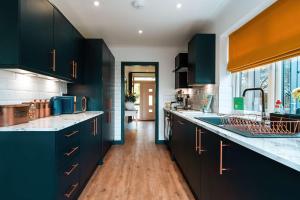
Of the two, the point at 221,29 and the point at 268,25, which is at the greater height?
the point at 221,29

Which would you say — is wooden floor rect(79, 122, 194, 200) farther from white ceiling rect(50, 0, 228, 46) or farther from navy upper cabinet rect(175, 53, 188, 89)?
white ceiling rect(50, 0, 228, 46)

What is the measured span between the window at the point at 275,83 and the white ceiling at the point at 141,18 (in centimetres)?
113

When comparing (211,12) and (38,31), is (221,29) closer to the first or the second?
(211,12)

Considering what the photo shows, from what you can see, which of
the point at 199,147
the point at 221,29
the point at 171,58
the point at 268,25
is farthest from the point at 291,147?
the point at 171,58

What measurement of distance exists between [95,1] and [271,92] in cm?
248

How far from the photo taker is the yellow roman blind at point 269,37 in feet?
5.59

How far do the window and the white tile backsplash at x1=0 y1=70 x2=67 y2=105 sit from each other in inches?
106

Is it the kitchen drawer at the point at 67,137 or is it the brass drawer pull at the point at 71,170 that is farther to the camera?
the brass drawer pull at the point at 71,170

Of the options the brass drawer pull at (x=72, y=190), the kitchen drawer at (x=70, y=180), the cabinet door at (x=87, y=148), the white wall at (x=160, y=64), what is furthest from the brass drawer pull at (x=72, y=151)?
the white wall at (x=160, y=64)

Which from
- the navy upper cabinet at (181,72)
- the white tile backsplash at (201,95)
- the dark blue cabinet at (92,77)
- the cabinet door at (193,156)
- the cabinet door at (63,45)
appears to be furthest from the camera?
the navy upper cabinet at (181,72)

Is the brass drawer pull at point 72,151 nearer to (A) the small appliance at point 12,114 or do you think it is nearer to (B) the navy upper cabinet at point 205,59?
(A) the small appliance at point 12,114

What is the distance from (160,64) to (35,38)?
3.52 meters

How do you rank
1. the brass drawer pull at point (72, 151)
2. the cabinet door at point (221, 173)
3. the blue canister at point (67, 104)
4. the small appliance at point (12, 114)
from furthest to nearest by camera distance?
the blue canister at point (67, 104) → the brass drawer pull at point (72, 151) → the small appliance at point (12, 114) → the cabinet door at point (221, 173)

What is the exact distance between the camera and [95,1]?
272 cm
